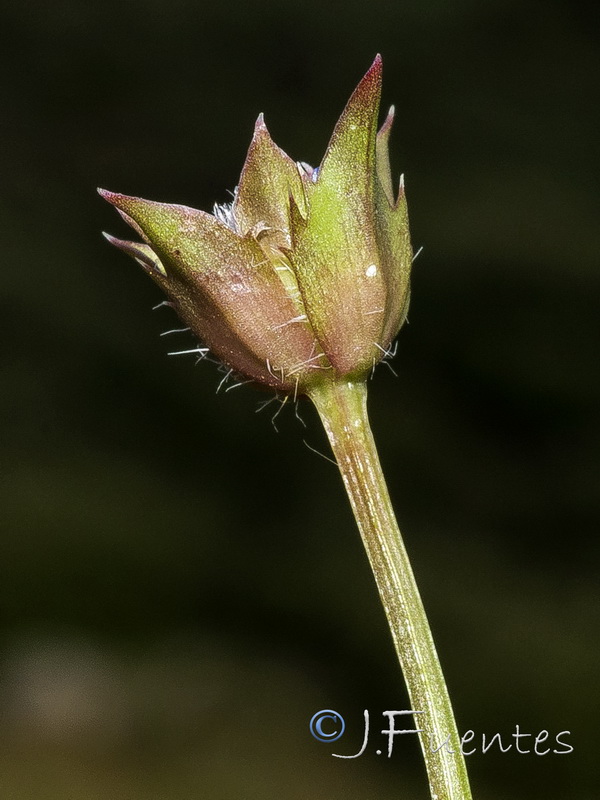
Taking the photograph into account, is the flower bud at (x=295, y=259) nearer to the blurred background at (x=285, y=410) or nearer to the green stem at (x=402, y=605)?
the green stem at (x=402, y=605)

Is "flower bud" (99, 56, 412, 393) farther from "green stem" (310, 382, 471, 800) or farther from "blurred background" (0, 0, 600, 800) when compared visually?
"blurred background" (0, 0, 600, 800)

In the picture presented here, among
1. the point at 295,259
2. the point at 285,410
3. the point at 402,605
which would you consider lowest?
the point at 402,605

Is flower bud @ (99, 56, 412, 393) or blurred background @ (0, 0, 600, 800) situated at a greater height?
blurred background @ (0, 0, 600, 800)

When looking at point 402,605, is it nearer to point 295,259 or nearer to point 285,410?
point 295,259

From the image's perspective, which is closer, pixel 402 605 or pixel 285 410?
pixel 402 605

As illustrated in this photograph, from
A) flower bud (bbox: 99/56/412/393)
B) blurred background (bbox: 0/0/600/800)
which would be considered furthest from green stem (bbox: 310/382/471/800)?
blurred background (bbox: 0/0/600/800)

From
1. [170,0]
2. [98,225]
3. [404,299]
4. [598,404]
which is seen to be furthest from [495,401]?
[404,299]

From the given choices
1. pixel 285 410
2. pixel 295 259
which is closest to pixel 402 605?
pixel 295 259
